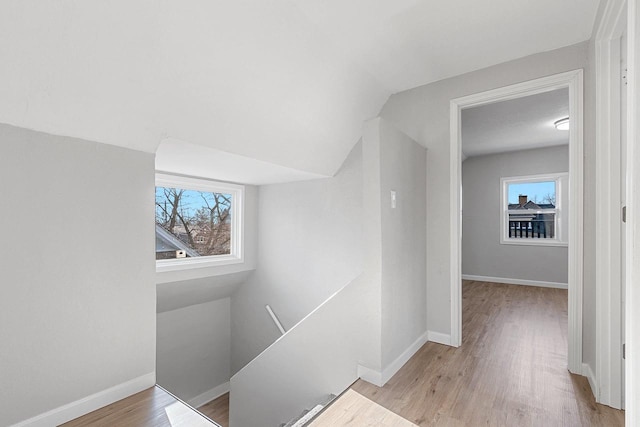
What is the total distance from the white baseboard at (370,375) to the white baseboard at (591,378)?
1.28 m

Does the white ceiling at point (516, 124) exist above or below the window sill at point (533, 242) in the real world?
above

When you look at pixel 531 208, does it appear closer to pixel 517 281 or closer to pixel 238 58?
pixel 517 281

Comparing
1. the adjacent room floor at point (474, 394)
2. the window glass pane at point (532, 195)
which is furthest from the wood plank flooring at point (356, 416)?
the window glass pane at point (532, 195)

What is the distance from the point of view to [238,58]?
1.81 m

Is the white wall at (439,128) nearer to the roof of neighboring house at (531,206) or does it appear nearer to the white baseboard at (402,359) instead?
the white baseboard at (402,359)

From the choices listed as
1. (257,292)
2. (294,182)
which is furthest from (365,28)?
(257,292)

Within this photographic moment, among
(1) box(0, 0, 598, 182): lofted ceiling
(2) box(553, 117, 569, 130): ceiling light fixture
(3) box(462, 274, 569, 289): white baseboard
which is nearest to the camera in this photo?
(1) box(0, 0, 598, 182): lofted ceiling

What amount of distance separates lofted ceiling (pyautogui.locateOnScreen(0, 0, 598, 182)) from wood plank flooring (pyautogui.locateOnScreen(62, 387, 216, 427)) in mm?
1558

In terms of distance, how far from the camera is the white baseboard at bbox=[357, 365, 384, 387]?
2.02 m

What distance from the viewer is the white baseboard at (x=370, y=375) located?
2.02 meters

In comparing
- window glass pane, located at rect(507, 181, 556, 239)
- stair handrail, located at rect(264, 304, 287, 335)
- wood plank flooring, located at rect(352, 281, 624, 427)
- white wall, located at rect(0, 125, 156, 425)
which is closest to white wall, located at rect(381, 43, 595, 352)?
wood plank flooring, located at rect(352, 281, 624, 427)

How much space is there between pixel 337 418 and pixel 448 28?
262cm

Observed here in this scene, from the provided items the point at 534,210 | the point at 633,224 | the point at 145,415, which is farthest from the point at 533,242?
the point at 145,415

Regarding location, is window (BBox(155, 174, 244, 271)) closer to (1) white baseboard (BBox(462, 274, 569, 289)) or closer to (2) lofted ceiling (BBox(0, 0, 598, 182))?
(2) lofted ceiling (BBox(0, 0, 598, 182))
